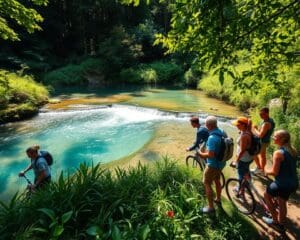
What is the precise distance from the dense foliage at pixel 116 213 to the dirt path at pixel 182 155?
34cm

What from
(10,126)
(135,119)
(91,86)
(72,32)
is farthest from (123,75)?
(10,126)

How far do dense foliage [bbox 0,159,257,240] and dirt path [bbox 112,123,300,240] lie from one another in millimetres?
338

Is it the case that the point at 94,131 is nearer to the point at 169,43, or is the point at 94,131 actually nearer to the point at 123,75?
the point at 169,43

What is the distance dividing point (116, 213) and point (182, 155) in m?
5.19

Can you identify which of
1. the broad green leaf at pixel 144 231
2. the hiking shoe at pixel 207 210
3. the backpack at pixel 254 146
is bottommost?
the hiking shoe at pixel 207 210

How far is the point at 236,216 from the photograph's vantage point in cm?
515

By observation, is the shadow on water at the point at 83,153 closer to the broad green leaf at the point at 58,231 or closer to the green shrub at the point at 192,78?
the broad green leaf at the point at 58,231

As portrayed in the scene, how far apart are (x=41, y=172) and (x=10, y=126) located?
932cm

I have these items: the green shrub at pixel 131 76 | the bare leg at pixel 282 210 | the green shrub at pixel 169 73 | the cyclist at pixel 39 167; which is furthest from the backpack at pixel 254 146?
the green shrub at pixel 169 73

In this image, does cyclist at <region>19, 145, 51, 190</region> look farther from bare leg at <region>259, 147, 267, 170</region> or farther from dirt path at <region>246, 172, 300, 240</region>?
bare leg at <region>259, 147, 267, 170</region>

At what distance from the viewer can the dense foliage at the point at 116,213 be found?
395cm

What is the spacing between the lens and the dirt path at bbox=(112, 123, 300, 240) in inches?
194

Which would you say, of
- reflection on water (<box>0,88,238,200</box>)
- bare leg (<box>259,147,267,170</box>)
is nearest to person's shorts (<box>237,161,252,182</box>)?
bare leg (<box>259,147,267,170</box>)

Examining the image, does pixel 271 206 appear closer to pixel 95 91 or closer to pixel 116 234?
pixel 116 234
